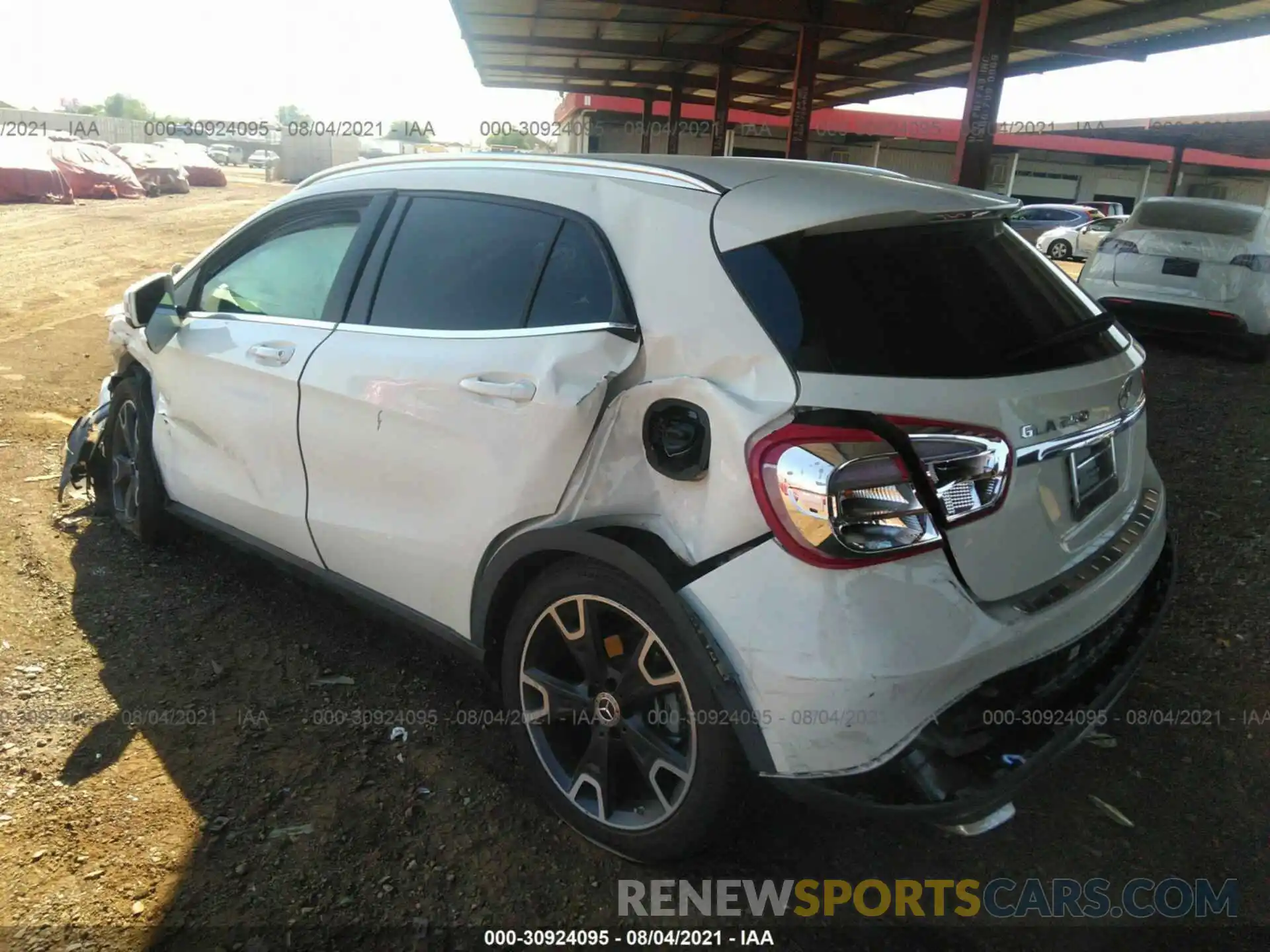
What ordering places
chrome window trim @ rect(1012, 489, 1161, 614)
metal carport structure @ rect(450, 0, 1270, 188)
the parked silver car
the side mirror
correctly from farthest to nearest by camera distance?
the parked silver car → metal carport structure @ rect(450, 0, 1270, 188) → the side mirror → chrome window trim @ rect(1012, 489, 1161, 614)

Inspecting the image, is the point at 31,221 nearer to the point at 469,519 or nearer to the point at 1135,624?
the point at 469,519

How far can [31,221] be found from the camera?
19.1 m

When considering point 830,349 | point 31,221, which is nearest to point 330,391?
point 830,349

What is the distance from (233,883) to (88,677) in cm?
131

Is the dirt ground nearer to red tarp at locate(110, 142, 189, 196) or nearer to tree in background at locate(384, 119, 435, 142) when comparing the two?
tree in background at locate(384, 119, 435, 142)

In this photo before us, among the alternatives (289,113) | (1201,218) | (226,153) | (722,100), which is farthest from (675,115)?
(289,113)

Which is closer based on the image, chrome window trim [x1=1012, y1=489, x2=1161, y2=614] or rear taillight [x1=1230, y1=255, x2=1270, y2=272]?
chrome window trim [x1=1012, y1=489, x2=1161, y2=614]

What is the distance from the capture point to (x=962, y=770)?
1984 mm

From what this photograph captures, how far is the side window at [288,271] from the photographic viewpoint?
10.4ft

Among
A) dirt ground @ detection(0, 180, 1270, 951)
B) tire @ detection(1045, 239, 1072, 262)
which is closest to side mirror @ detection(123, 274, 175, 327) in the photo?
dirt ground @ detection(0, 180, 1270, 951)

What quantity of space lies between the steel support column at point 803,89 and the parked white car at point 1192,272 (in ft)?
13.0

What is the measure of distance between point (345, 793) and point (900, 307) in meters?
2.07

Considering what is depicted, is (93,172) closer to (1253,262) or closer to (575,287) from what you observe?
(1253,262)

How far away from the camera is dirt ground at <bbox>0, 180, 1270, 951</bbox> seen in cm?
227
